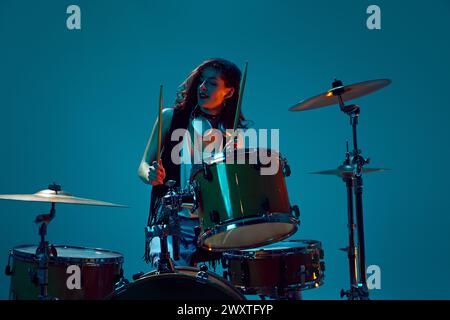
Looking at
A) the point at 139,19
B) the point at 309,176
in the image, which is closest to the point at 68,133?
the point at 139,19

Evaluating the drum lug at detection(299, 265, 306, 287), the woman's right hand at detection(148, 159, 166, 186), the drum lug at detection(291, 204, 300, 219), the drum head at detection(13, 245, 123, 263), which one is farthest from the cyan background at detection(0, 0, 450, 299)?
the drum lug at detection(291, 204, 300, 219)

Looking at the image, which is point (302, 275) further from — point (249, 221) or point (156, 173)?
point (156, 173)

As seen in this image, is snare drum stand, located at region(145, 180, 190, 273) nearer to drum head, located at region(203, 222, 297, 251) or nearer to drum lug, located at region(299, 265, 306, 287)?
drum head, located at region(203, 222, 297, 251)

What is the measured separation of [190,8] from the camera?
10.9 ft

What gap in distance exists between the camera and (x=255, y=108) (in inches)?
131

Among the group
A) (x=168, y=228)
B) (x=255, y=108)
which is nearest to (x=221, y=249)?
(x=168, y=228)

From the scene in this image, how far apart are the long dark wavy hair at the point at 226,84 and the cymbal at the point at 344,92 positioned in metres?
0.39

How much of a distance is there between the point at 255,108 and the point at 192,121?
2.26 ft

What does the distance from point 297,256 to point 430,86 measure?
1732 millimetres

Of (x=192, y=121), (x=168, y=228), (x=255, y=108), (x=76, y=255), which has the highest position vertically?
(x=255, y=108)

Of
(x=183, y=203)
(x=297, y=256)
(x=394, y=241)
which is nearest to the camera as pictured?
(x=183, y=203)

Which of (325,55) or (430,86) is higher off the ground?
(325,55)

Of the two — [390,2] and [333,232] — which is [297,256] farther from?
[390,2]

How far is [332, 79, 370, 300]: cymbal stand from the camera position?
2363mm
